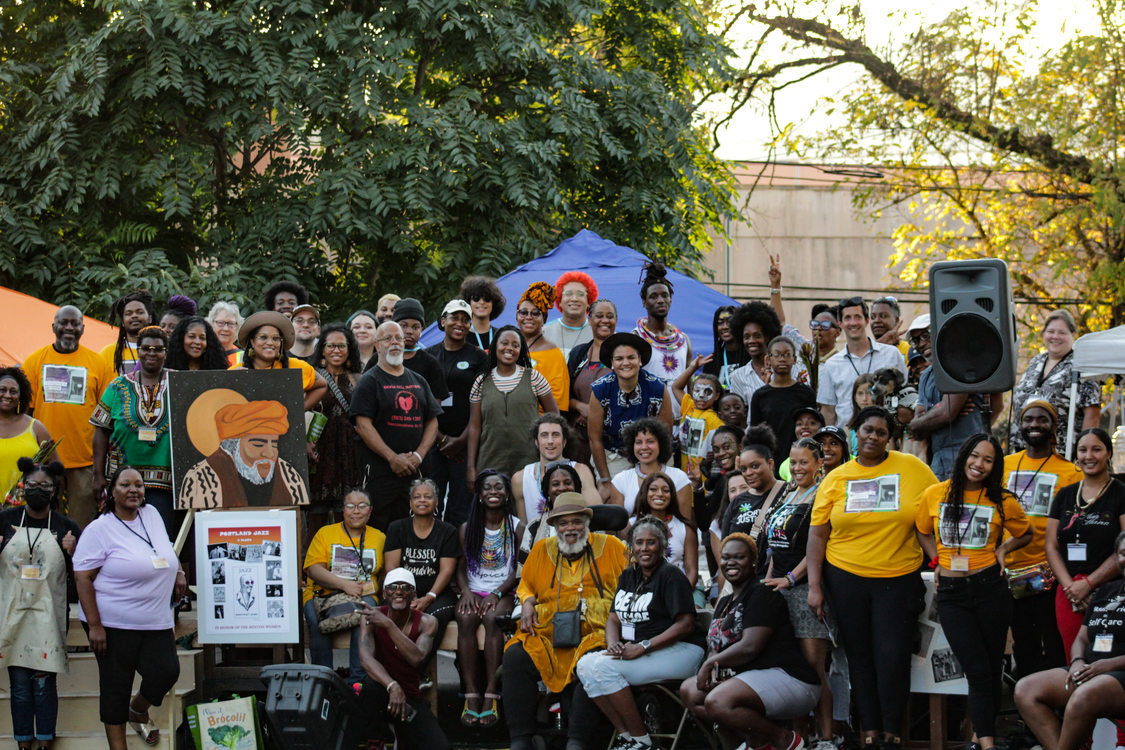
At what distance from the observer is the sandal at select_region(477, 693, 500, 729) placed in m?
8.30

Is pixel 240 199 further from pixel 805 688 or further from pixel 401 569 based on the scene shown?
pixel 805 688

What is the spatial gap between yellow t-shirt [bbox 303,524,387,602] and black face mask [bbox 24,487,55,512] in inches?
65.4

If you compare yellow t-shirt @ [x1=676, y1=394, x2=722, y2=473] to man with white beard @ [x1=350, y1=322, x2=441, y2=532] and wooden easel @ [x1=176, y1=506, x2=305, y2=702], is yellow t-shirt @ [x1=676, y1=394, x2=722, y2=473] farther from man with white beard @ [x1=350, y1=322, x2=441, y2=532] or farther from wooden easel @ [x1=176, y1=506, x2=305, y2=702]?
wooden easel @ [x1=176, y1=506, x2=305, y2=702]

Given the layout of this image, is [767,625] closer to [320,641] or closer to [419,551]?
[419,551]

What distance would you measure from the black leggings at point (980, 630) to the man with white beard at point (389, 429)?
3631mm

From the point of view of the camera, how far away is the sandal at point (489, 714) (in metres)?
8.30

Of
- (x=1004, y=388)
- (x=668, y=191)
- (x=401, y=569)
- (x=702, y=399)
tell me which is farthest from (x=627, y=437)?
(x=668, y=191)

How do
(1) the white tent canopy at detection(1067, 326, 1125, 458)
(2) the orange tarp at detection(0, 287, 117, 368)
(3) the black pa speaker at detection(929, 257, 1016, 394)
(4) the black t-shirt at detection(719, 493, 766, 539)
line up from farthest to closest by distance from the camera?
(2) the orange tarp at detection(0, 287, 117, 368)
(1) the white tent canopy at detection(1067, 326, 1125, 458)
(4) the black t-shirt at detection(719, 493, 766, 539)
(3) the black pa speaker at detection(929, 257, 1016, 394)

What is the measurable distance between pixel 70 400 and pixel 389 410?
7.49 ft

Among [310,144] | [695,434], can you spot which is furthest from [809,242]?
[695,434]

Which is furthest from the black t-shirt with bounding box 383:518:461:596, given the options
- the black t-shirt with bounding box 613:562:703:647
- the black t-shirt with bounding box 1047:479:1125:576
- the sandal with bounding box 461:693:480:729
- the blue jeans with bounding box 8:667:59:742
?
the black t-shirt with bounding box 1047:479:1125:576

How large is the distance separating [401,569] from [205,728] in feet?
4.88

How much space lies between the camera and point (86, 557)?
7930mm

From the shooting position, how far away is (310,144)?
49.5 ft
